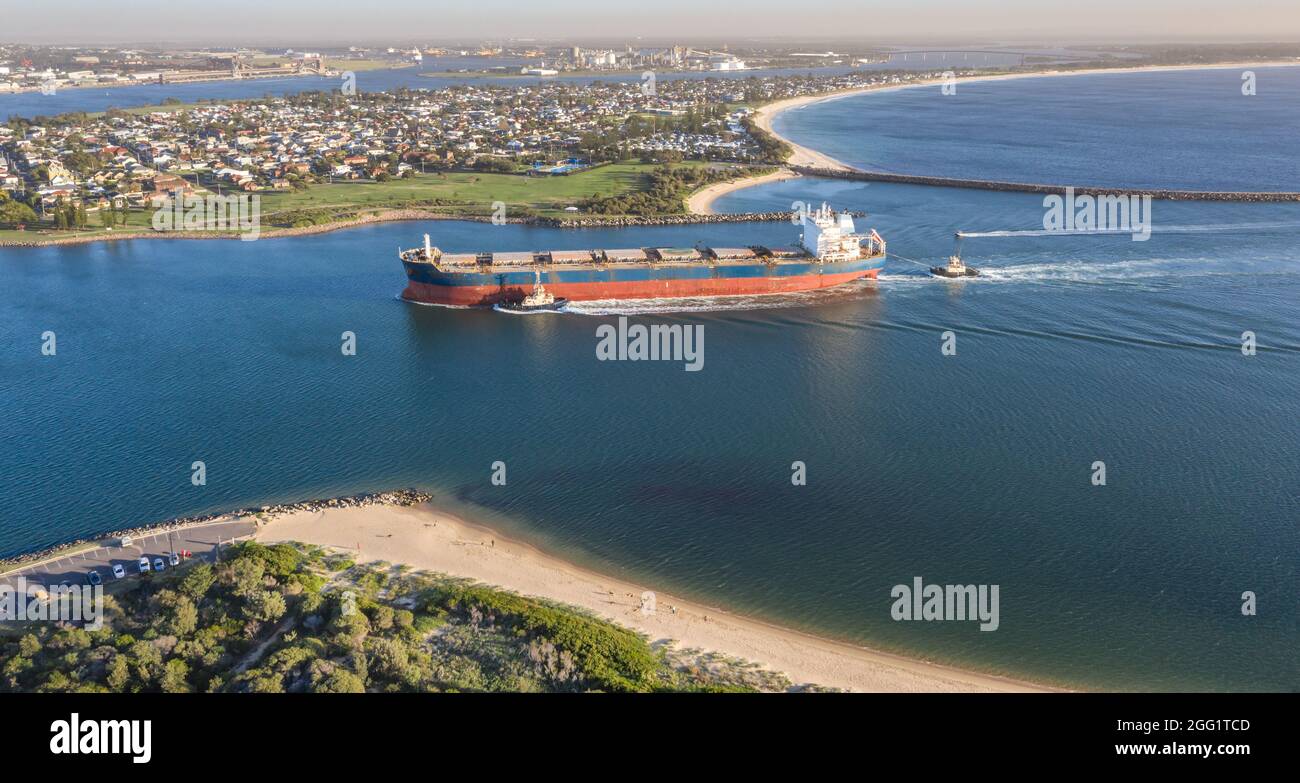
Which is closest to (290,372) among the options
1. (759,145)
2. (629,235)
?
(629,235)

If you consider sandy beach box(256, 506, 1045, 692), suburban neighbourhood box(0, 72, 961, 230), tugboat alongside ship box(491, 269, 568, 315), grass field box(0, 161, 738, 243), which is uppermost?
suburban neighbourhood box(0, 72, 961, 230)

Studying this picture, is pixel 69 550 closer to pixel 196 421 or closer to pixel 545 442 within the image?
pixel 196 421

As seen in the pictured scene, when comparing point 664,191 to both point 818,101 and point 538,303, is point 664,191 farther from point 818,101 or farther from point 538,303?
point 818,101

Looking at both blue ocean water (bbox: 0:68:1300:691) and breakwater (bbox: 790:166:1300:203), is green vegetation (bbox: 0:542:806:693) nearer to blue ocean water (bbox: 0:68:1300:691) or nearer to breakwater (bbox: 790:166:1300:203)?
blue ocean water (bbox: 0:68:1300:691)

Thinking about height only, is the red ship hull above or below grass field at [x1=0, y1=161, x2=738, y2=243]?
below

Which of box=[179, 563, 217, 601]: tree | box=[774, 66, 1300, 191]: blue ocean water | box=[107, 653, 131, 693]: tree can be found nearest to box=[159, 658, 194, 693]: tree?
box=[107, 653, 131, 693]: tree

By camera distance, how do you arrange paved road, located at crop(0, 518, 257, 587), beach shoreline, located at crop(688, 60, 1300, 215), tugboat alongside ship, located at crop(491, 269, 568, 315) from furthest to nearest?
1. beach shoreline, located at crop(688, 60, 1300, 215)
2. tugboat alongside ship, located at crop(491, 269, 568, 315)
3. paved road, located at crop(0, 518, 257, 587)

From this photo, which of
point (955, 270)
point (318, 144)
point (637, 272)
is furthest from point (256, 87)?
point (955, 270)
